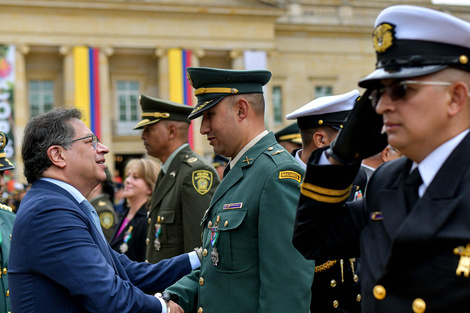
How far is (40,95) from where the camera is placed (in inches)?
1222

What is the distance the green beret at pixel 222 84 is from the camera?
349cm

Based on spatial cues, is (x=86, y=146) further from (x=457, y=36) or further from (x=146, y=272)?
(x=457, y=36)

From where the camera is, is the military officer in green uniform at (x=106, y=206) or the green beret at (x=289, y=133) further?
the military officer in green uniform at (x=106, y=206)

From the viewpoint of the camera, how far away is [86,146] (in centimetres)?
330

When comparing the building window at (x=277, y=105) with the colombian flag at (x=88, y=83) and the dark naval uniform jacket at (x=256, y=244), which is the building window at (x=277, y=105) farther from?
the dark naval uniform jacket at (x=256, y=244)

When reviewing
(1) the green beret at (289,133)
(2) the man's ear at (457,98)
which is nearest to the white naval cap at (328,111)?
(2) the man's ear at (457,98)

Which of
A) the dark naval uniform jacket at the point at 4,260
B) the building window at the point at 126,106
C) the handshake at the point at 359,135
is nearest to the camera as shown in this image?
the handshake at the point at 359,135

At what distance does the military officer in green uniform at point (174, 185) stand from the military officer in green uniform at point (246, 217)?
4.74ft

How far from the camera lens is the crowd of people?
1.84 metres

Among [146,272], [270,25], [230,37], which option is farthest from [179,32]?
[146,272]

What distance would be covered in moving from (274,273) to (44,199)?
1194mm

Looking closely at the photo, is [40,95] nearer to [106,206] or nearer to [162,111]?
[106,206]

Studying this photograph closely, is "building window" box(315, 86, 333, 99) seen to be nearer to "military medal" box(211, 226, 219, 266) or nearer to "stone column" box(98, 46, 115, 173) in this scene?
"stone column" box(98, 46, 115, 173)

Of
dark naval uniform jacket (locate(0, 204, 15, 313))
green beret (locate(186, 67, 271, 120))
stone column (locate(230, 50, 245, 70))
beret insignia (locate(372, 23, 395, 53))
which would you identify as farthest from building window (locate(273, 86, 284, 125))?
beret insignia (locate(372, 23, 395, 53))
